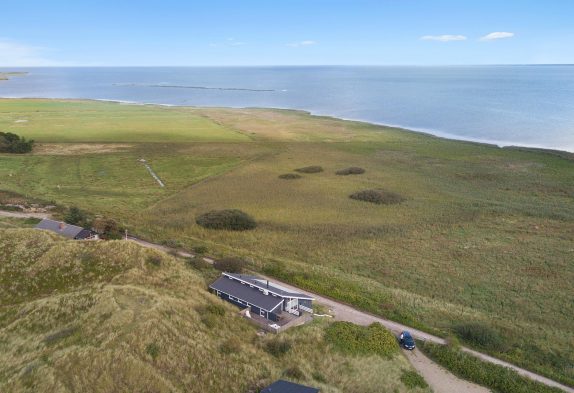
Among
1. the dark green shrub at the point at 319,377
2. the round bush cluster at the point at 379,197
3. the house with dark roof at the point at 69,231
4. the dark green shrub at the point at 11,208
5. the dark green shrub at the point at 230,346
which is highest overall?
the house with dark roof at the point at 69,231

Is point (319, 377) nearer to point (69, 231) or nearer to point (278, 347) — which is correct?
point (278, 347)

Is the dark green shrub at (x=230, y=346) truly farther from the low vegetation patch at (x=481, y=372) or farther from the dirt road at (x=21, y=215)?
the dirt road at (x=21, y=215)

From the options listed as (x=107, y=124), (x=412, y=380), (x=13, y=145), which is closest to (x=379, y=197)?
(x=412, y=380)

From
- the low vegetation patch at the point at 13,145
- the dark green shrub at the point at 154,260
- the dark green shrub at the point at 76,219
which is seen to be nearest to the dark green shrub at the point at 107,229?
the dark green shrub at the point at 76,219

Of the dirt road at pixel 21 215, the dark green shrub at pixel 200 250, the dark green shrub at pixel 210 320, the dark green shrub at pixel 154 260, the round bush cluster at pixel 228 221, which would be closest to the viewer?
the dark green shrub at pixel 210 320

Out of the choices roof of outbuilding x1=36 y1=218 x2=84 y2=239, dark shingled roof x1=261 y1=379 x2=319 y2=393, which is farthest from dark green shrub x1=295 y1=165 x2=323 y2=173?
dark shingled roof x1=261 y1=379 x2=319 y2=393

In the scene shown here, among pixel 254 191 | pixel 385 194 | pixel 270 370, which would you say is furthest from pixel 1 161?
pixel 270 370

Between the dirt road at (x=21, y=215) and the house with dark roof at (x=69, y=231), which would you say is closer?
the house with dark roof at (x=69, y=231)
